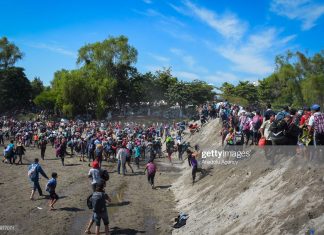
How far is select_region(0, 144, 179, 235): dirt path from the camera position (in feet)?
40.9

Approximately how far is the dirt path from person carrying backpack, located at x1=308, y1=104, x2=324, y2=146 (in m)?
5.61

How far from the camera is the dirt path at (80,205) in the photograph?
12.5 m

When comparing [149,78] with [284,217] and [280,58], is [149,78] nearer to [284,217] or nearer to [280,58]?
[280,58]

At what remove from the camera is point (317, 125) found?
11.4 m

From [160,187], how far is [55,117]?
46.2 m

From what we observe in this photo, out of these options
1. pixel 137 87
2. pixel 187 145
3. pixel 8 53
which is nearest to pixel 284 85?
pixel 137 87

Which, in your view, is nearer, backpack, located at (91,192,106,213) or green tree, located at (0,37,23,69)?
backpack, located at (91,192,106,213)

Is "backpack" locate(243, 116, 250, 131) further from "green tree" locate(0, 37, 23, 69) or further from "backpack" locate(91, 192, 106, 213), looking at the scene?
"green tree" locate(0, 37, 23, 69)

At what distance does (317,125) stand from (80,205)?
31.2 ft

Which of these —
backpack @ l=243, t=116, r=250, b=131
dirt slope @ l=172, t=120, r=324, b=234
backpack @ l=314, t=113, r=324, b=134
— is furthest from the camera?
backpack @ l=243, t=116, r=250, b=131

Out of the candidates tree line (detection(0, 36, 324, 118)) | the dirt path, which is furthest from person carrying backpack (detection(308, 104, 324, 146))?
tree line (detection(0, 36, 324, 118))

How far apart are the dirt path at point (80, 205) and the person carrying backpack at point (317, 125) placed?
18.4 ft

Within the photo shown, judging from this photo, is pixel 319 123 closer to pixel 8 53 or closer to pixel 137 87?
pixel 137 87

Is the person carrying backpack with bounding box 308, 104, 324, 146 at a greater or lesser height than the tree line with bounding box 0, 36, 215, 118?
lesser
